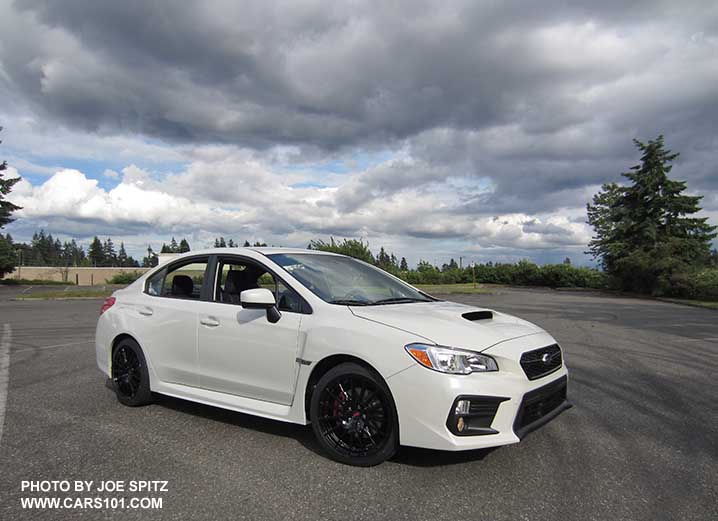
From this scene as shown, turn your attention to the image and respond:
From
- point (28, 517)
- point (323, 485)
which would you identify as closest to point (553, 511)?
point (323, 485)

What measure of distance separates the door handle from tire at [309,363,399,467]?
124 cm

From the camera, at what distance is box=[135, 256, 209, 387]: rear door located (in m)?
4.64

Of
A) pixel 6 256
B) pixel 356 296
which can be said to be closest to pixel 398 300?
pixel 356 296

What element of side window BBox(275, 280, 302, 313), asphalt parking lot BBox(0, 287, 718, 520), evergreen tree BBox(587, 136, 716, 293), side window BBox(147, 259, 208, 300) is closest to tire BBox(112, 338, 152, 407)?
asphalt parking lot BBox(0, 287, 718, 520)

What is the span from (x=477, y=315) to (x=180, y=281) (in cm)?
Result: 304

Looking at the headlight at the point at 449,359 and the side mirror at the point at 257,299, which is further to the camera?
the side mirror at the point at 257,299

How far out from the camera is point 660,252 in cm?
3052

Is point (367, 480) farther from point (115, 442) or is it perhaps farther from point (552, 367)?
point (115, 442)

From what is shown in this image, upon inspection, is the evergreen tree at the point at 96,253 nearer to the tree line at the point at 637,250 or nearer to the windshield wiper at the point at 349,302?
the tree line at the point at 637,250

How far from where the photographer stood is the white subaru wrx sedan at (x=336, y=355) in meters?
3.31

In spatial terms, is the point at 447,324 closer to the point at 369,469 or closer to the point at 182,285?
the point at 369,469

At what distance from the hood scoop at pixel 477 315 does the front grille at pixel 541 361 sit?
21.2 inches

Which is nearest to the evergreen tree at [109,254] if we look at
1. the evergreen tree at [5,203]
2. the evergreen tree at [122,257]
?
the evergreen tree at [122,257]

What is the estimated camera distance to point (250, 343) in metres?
4.15
